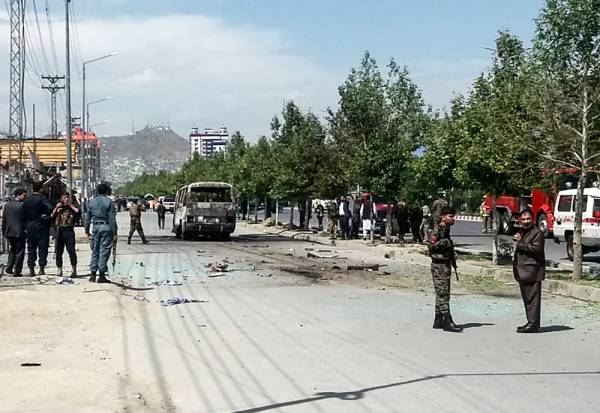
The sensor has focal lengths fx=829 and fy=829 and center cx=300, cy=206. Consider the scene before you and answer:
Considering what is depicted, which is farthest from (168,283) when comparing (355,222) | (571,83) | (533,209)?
(533,209)

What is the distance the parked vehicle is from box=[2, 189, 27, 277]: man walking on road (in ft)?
59.0

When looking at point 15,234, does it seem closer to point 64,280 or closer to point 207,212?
point 64,280

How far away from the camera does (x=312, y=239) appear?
38.2 m

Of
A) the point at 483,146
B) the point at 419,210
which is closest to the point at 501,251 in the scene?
the point at 483,146

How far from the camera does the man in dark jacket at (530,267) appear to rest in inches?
457

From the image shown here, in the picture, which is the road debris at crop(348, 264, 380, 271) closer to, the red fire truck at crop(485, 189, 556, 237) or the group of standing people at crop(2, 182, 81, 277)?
the group of standing people at crop(2, 182, 81, 277)

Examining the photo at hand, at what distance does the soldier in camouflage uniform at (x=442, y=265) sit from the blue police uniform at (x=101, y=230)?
6.97 m

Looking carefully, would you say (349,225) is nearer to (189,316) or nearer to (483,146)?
(483,146)

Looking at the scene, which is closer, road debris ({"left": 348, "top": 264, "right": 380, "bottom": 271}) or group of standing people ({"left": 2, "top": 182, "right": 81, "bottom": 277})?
group of standing people ({"left": 2, "top": 182, "right": 81, "bottom": 277})

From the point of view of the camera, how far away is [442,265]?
1196 cm

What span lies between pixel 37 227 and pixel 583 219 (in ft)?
52.0

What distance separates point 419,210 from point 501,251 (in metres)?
9.53

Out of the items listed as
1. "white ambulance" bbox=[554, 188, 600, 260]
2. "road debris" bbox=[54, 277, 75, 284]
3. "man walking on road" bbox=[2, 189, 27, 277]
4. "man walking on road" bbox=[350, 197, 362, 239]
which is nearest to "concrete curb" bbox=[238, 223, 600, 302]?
"man walking on road" bbox=[350, 197, 362, 239]

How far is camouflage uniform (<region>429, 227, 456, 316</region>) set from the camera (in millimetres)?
11766
